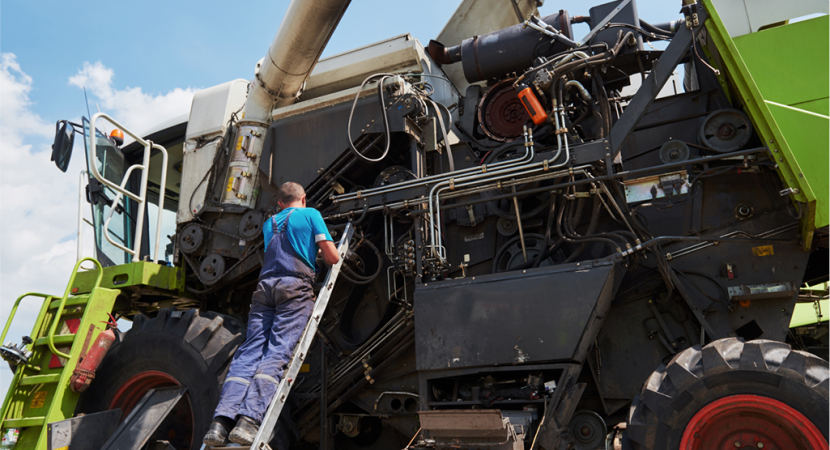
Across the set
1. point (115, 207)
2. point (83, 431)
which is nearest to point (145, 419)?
point (83, 431)

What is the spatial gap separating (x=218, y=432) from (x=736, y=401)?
288cm

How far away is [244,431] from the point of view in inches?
132

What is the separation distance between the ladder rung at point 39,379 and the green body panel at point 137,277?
995mm

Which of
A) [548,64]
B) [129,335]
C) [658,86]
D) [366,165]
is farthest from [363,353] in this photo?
[658,86]

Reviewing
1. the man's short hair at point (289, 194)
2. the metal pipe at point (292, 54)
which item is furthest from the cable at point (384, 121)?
the man's short hair at point (289, 194)

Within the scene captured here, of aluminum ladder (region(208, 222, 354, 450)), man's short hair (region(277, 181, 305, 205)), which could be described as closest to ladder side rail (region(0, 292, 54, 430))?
aluminum ladder (region(208, 222, 354, 450))

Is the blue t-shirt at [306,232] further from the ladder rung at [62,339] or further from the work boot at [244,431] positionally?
the ladder rung at [62,339]

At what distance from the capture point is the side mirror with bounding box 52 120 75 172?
623 cm

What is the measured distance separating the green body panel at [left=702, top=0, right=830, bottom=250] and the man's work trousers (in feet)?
10.3

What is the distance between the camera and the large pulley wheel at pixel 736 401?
3102 millimetres

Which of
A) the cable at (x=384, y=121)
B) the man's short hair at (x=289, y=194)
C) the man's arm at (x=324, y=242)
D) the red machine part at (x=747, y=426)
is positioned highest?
the cable at (x=384, y=121)

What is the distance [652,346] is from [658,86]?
1845 mm

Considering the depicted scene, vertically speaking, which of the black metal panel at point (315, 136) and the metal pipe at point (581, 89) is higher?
the black metal panel at point (315, 136)

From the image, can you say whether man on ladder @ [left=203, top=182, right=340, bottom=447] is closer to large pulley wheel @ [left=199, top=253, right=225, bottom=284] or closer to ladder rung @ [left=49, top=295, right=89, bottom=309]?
large pulley wheel @ [left=199, top=253, right=225, bottom=284]
